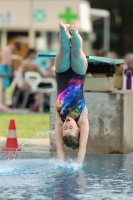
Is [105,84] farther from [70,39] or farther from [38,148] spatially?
[70,39]

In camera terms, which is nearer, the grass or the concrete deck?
the concrete deck

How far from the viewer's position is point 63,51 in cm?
951

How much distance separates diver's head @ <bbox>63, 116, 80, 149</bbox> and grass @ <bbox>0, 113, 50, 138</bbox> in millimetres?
5165

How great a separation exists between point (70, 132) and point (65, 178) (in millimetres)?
740

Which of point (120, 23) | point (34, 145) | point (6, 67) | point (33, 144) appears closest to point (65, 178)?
point (34, 145)

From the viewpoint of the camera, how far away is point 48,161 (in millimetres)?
10281

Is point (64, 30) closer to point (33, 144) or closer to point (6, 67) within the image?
point (33, 144)

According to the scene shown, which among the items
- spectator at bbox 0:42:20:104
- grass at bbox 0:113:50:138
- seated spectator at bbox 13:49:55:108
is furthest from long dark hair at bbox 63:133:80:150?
spectator at bbox 0:42:20:104

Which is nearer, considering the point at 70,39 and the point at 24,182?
the point at 24,182

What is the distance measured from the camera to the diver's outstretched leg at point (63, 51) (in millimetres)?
9414

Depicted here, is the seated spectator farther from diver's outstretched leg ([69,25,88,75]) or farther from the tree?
the tree

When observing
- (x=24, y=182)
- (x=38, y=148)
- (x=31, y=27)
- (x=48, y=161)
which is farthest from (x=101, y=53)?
(x=24, y=182)

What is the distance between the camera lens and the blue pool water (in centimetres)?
759

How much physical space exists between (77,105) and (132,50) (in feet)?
151
